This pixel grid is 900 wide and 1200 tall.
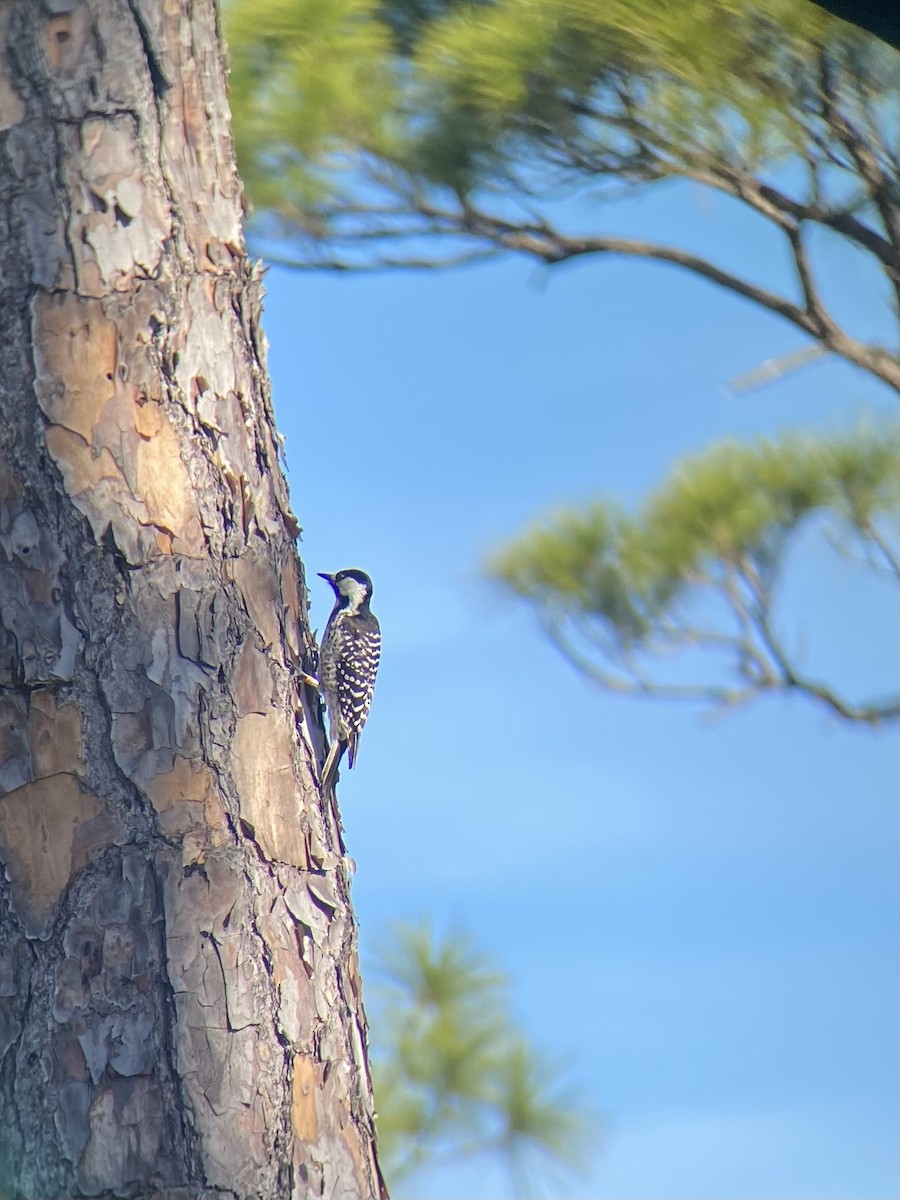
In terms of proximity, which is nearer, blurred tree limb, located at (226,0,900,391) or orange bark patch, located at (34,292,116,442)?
orange bark patch, located at (34,292,116,442)

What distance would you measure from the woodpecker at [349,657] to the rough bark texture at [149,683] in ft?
1.15

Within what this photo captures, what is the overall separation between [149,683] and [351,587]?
1.65 m

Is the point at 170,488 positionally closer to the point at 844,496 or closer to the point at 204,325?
the point at 204,325

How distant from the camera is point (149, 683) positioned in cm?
137

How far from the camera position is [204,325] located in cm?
150

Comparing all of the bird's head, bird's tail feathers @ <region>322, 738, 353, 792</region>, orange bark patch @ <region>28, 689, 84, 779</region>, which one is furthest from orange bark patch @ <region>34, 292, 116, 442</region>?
the bird's head

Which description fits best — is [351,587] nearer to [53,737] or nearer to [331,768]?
[331,768]

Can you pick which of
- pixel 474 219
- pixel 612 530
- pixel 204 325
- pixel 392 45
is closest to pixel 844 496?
pixel 612 530

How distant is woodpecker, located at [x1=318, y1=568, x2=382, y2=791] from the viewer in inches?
85.9

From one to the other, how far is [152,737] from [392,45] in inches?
90.5

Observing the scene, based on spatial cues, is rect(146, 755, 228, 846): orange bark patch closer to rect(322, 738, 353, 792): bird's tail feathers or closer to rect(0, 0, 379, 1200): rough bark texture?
rect(0, 0, 379, 1200): rough bark texture

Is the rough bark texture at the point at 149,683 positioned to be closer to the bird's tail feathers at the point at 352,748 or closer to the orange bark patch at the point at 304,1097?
the orange bark patch at the point at 304,1097

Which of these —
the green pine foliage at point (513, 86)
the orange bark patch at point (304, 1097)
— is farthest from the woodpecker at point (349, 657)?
the green pine foliage at point (513, 86)

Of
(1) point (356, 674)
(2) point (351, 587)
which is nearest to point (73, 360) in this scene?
(1) point (356, 674)
